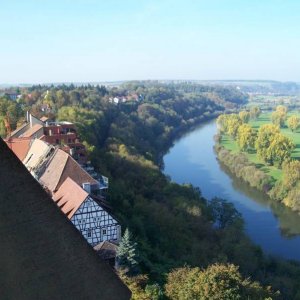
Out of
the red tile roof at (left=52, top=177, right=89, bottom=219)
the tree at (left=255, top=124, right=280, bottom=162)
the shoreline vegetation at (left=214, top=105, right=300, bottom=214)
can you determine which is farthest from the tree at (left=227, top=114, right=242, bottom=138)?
the red tile roof at (left=52, top=177, right=89, bottom=219)

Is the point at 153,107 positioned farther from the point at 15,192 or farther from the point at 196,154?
the point at 15,192

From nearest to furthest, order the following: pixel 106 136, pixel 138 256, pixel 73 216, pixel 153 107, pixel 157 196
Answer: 1. pixel 138 256
2. pixel 73 216
3. pixel 157 196
4. pixel 106 136
5. pixel 153 107

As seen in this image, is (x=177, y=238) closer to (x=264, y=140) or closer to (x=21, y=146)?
(x=21, y=146)

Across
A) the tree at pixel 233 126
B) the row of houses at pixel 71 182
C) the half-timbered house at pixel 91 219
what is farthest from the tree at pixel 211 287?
the tree at pixel 233 126

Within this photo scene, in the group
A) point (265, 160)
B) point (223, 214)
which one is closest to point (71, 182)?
point (223, 214)

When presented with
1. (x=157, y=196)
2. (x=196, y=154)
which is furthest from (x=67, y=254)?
(x=196, y=154)

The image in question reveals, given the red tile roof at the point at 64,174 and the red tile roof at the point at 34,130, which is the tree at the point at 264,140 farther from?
the red tile roof at the point at 64,174
